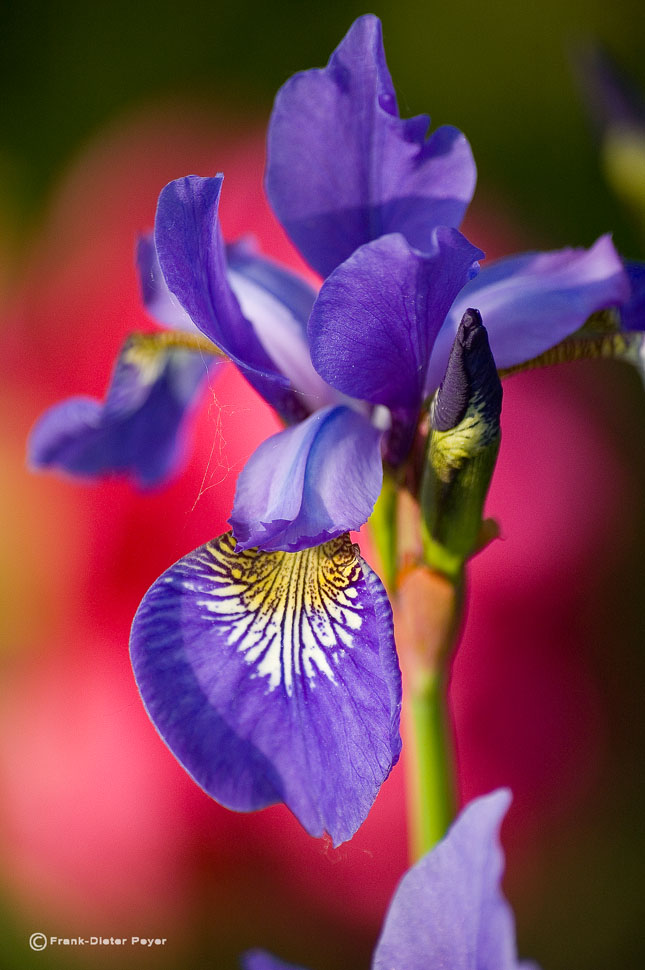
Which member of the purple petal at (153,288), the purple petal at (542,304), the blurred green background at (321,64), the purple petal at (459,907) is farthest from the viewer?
the blurred green background at (321,64)

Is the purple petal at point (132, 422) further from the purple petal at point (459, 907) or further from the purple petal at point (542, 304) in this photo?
the purple petal at point (459, 907)

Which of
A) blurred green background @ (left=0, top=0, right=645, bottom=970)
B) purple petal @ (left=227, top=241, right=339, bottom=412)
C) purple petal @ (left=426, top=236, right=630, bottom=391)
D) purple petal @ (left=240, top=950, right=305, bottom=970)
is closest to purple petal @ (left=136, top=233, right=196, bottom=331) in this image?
purple petal @ (left=227, top=241, right=339, bottom=412)

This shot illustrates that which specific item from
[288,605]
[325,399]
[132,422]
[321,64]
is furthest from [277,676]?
[321,64]

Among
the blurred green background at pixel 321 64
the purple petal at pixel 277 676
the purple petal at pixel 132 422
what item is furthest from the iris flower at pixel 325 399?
the blurred green background at pixel 321 64

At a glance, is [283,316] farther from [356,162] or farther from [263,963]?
[263,963]

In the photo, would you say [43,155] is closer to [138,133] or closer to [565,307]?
[138,133]

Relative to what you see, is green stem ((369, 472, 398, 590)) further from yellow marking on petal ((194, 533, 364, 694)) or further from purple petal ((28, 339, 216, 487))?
purple petal ((28, 339, 216, 487))

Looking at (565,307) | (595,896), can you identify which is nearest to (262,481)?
(565,307)
